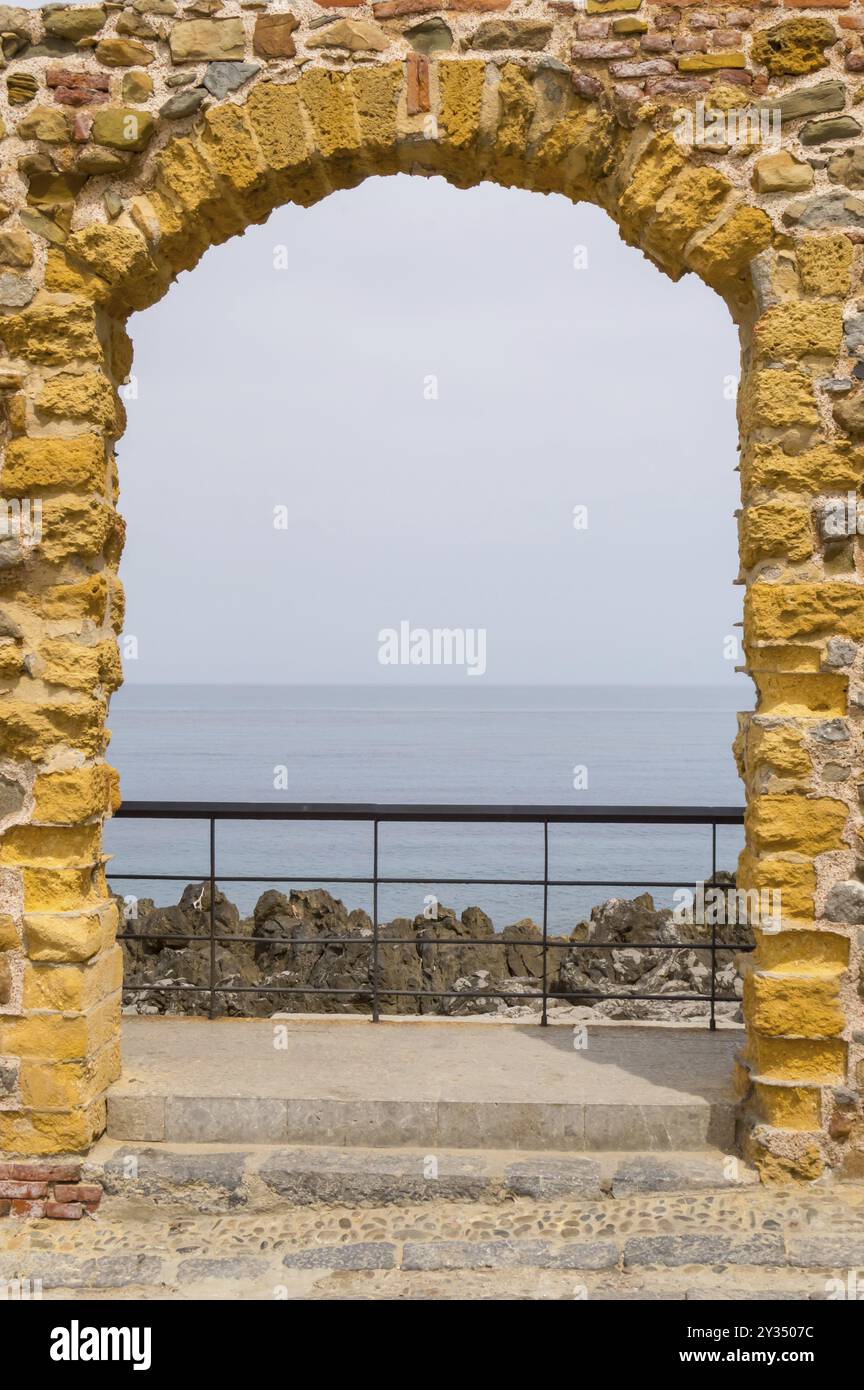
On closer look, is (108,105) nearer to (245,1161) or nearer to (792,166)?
(792,166)

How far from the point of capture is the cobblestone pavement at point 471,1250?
3.59m

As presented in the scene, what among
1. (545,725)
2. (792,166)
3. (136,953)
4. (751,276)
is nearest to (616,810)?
(751,276)

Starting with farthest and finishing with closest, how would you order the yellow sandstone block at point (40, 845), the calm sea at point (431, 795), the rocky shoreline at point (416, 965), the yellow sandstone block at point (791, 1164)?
the calm sea at point (431, 795), the rocky shoreline at point (416, 965), the yellow sandstone block at point (40, 845), the yellow sandstone block at point (791, 1164)

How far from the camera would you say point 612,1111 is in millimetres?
4215

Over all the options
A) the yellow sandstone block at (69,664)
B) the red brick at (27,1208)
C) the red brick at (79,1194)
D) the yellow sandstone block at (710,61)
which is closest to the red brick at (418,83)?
the yellow sandstone block at (710,61)

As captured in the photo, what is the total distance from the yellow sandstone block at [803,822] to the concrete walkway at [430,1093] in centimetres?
102

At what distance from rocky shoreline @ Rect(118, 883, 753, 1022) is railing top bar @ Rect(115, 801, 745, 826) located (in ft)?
5.82

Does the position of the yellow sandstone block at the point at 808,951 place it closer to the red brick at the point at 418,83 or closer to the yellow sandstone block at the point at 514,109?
the yellow sandstone block at the point at 514,109

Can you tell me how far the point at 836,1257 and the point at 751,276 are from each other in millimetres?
3334

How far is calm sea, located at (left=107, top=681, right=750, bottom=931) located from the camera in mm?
22870

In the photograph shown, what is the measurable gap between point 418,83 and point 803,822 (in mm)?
2976

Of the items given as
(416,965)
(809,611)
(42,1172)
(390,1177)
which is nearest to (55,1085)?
(42,1172)

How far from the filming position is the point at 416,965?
26.5 ft

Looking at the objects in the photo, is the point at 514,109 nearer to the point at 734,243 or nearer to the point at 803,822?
the point at 734,243
